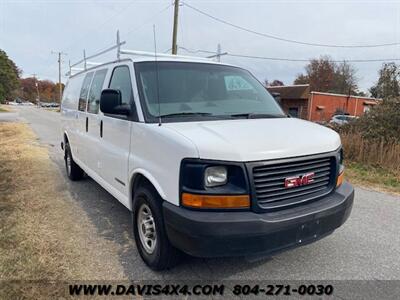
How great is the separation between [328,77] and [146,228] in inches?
2832

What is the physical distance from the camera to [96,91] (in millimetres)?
5152

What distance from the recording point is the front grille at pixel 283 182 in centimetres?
282

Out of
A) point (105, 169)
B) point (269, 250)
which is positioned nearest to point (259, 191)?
point (269, 250)

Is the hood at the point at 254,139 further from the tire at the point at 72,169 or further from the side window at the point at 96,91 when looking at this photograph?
the tire at the point at 72,169

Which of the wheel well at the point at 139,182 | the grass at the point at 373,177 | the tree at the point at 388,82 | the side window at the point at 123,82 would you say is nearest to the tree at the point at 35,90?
the tree at the point at 388,82

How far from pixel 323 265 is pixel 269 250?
1.07 m

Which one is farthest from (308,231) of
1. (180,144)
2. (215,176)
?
(180,144)

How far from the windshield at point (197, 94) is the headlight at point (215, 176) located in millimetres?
864

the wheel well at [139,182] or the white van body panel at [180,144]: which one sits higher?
the white van body panel at [180,144]

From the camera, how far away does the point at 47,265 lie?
3.47 metres

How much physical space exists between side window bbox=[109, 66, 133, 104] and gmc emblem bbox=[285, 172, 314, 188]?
1.90 meters

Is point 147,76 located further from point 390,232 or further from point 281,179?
point 390,232

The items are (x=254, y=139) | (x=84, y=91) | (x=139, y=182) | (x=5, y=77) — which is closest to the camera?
(x=254, y=139)

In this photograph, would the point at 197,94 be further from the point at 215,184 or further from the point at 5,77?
the point at 5,77
